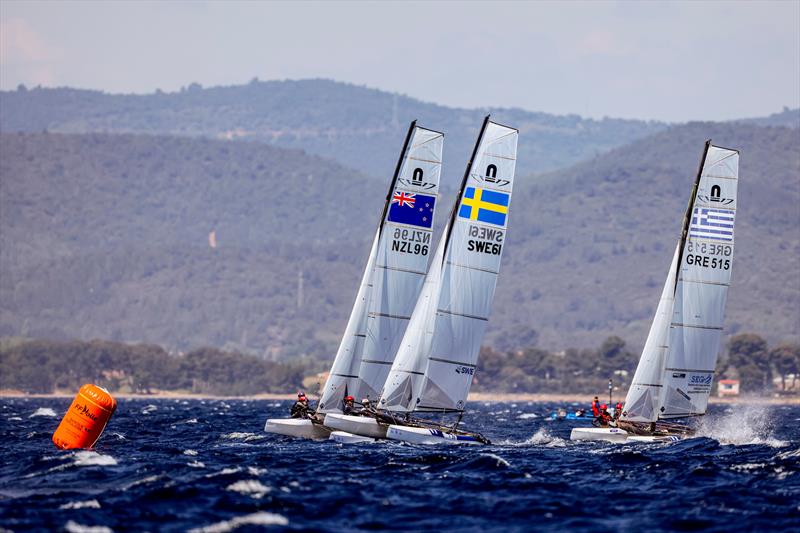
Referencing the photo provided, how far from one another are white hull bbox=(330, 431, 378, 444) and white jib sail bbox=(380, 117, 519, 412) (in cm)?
159

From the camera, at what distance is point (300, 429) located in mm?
59312

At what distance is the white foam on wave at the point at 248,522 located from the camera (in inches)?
1287

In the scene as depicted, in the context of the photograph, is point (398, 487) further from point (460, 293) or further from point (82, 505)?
point (460, 293)

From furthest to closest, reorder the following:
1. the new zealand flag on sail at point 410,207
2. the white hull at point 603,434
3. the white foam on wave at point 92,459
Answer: the white hull at point 603,434, the new zealand flag on sail at point 410,207, the white foam on wave at point 92,459

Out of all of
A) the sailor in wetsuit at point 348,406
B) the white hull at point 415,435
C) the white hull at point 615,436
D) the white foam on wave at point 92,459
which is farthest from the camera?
the white hull at point 615,436

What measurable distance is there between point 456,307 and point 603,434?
9962mm

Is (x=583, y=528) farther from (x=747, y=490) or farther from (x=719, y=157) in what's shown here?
(x=719, y=157)

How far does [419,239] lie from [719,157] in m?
13.8

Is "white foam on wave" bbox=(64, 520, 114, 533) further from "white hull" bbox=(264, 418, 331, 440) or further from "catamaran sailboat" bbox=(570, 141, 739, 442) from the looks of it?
"catamaran sailboat" bbox=(570, 141, 739, 442)

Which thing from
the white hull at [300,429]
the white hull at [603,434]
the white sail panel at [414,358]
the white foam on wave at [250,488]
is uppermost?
the white sail panel at [414,358]

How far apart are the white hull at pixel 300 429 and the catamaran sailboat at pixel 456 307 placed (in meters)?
1.67

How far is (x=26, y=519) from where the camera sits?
1345 inches

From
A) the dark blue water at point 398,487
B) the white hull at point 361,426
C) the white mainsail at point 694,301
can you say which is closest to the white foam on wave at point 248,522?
the dark blue water at point 398,487

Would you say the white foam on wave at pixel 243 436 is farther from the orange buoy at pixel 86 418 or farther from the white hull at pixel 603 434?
the white hull at pixel 603 434
